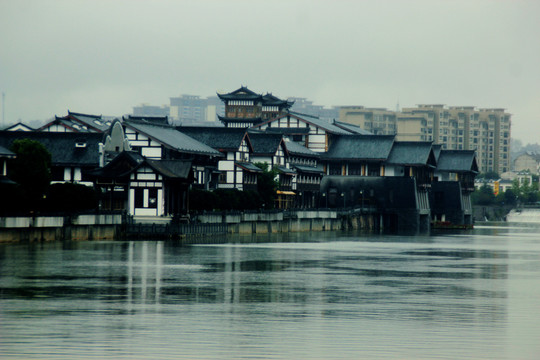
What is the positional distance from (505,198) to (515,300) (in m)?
157

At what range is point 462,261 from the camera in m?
51.1

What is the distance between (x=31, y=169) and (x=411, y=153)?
59219 mm

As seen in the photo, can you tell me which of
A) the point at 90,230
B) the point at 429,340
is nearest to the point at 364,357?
the point at 429,340

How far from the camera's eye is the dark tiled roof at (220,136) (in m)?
87.1

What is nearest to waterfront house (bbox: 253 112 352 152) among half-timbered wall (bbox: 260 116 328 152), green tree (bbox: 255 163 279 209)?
half-timbered wall (bbox: 260 116 328 152)

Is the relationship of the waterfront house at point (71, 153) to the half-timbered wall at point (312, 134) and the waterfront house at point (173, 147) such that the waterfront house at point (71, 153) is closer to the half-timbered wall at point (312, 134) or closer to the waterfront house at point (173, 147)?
the waterfront house at point (173, 147)

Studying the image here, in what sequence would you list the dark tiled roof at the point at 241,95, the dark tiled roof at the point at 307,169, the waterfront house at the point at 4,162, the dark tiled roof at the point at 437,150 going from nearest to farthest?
1. the waterfront house at the point at 4,162
2. the dark tiled roof at the point at 307,169
3. the dark tiled roof at the point at 437,150
4. the dark tiled roof at the point at 241,95

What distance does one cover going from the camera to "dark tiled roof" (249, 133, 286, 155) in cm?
9612

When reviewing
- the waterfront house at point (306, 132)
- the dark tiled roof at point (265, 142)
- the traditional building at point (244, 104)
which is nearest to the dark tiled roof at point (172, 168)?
the dark tiled roof at point (265, 142)

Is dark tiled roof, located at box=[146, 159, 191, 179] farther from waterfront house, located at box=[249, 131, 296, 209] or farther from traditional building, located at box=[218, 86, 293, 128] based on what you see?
traditional building, located at box=[218, 86, 293, 128]

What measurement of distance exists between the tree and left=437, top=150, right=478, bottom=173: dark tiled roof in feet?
239

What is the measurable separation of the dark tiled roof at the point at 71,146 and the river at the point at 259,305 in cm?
2269

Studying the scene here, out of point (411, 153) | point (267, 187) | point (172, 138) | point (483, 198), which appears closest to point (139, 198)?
point (172, 138)

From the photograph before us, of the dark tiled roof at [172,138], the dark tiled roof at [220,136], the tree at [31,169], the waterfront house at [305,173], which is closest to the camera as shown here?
the tree at [31,169]
